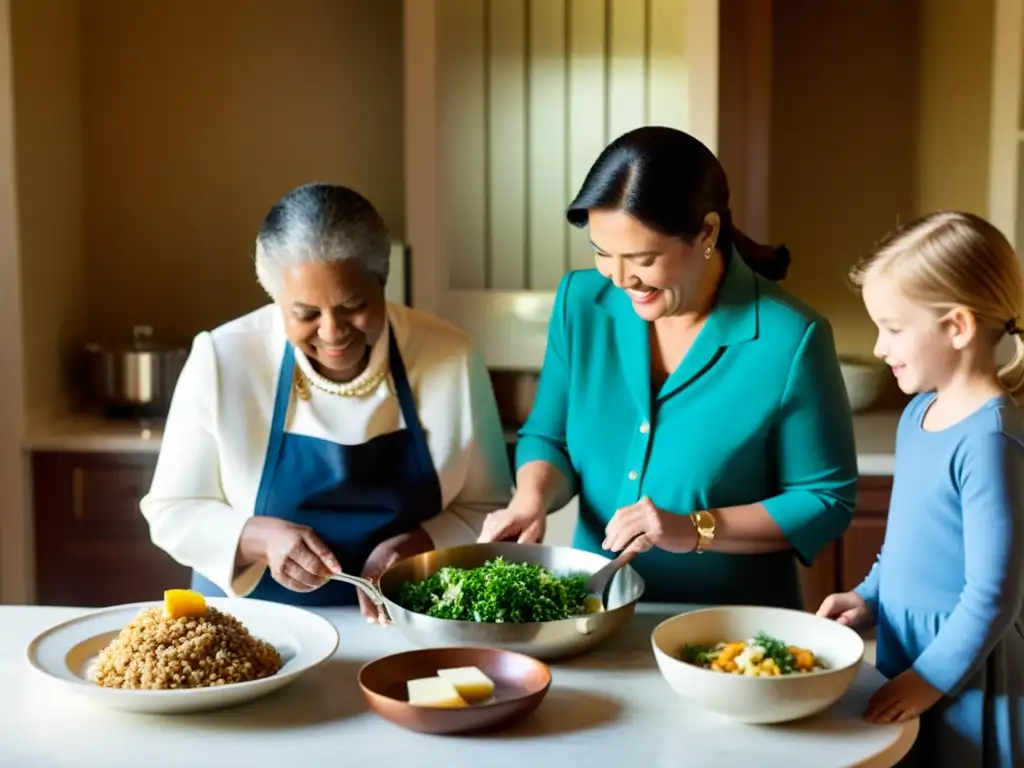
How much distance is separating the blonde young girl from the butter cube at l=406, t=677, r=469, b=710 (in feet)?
1.46

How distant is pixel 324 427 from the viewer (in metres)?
1.92

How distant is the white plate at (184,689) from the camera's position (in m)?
1.37

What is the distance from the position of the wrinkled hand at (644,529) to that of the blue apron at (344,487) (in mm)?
409

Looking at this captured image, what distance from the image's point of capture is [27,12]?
3.02 metres

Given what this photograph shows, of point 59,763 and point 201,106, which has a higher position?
point 201,106

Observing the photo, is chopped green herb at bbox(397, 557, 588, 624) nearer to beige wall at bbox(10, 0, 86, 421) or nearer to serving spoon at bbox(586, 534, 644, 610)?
serving spoon at bbox(586, 534, 644, 610)

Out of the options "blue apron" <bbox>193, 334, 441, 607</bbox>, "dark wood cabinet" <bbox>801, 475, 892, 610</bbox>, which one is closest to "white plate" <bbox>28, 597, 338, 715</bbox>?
"blue apron" <bbox>193, 334, 441, 607</bbox>

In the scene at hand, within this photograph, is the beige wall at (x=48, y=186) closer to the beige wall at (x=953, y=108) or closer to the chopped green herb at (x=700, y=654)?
the chopped green herb at (x=700, y=654)

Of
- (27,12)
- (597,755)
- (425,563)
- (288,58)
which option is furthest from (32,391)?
(597,755)

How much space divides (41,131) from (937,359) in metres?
2.39

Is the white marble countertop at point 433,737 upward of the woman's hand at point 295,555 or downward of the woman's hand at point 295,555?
downward

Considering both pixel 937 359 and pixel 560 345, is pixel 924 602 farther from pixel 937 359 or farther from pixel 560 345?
pixel 560 345

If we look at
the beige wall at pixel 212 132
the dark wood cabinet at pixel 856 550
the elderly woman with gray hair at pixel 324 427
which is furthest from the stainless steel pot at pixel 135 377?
the dark wood cabinet at pixel 856 550

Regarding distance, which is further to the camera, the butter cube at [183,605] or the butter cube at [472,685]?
the butter cube at [183,605]
